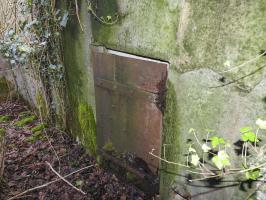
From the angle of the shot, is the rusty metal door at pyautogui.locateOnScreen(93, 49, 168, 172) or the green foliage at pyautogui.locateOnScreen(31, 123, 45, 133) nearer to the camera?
the rusty metal door at pyautogui.locateOnScreen(93, 49, 168, 172)

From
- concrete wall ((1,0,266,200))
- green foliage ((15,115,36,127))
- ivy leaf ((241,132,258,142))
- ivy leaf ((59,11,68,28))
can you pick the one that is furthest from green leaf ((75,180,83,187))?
ivy leaf ((241,132,258,142))

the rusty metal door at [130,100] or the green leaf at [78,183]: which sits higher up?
the rusty metal door at [130,100]

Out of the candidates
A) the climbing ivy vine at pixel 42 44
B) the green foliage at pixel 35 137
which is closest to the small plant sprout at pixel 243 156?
the climbing ivy vine at pixel 42 44

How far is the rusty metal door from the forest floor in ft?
1.84

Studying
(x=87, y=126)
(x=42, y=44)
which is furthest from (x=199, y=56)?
(x=42, y=44)

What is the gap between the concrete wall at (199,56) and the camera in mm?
1546

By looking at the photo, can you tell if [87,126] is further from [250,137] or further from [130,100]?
[250,137]

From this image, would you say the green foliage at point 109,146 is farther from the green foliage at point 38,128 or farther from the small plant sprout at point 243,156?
the green foliage at point 38,128

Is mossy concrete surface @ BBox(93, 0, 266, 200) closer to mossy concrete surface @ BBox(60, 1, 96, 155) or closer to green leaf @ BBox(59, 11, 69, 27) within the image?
mossy concrete surface @ BBox(60, 1, 96, 155)

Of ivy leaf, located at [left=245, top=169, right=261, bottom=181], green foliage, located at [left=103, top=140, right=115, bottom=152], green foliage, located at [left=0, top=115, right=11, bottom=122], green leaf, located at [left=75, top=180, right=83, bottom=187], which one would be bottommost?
green leaf, located at [left=75, top=180, right=83, bottom=187]

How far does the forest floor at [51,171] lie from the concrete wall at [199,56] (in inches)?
35.0

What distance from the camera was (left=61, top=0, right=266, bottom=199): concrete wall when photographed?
1.55 m

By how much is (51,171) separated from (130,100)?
1730mm

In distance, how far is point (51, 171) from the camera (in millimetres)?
3393
